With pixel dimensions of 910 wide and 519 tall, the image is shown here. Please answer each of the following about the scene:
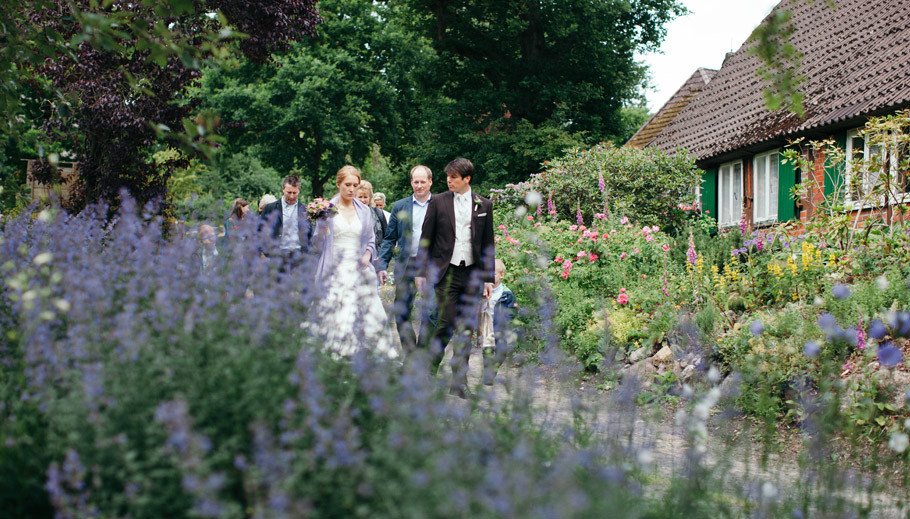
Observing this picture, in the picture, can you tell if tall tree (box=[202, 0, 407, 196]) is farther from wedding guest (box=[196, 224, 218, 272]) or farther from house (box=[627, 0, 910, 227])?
wedding guest (box=[196, 224, 218, 272])

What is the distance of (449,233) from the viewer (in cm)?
688

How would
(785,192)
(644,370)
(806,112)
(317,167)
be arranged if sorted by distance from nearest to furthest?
(644,370)
(806,112)
(785,192)
(317,167)

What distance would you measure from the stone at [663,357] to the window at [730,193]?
1349 centimetres

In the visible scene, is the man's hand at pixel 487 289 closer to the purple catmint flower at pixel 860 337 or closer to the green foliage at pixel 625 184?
the purple catmint flower at pixel 860 337

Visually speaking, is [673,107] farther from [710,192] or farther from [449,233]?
[449,233]

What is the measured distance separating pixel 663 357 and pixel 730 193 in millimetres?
14496

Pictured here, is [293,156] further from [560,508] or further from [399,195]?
[560,508]

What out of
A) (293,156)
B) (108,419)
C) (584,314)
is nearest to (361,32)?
(293,156)

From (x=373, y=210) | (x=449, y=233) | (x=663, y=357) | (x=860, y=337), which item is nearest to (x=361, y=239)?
(x=449, y=233)

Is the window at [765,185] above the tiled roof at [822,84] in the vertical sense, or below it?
below

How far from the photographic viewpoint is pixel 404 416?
2418mm

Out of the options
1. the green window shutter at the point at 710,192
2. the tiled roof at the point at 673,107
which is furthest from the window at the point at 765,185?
the tiled roof at the point at 673,107

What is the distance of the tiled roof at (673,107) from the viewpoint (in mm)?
29078

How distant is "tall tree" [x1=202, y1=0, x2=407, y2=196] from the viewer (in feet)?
120
